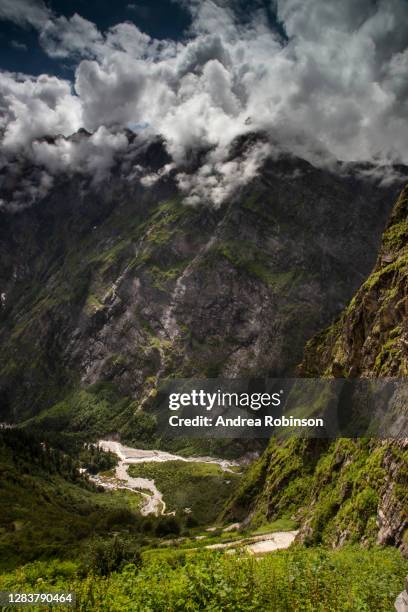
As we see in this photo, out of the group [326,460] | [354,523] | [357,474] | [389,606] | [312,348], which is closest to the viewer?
[389,606]

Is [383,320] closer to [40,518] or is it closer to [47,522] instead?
[47,522]

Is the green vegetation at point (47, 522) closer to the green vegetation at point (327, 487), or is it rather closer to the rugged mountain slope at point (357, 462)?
the green vegetation at point (327, 487)

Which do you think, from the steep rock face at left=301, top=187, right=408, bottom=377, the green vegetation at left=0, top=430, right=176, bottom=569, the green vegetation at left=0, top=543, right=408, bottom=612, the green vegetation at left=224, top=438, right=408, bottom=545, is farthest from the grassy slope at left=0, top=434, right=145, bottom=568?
the green vegetation at left=0, top=543, right=408, bottom=612

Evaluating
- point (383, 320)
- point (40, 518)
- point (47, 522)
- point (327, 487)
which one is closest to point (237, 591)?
point (327, 487)

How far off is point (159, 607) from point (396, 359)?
61.0 metres

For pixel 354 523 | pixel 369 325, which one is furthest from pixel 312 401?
pixel 354 523

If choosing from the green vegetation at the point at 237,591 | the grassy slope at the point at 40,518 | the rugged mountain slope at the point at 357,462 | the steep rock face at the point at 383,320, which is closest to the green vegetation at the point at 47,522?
the grassy slope at the point at 40,518

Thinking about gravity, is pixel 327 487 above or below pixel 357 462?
below

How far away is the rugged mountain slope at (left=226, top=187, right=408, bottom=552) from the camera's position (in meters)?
52.7

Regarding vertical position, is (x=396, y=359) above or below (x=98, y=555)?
above

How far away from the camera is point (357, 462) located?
67500 mm

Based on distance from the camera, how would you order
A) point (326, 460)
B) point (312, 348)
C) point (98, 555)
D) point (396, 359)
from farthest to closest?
point (312, 348)
point (326, 460)
point (396, 359)
point (98, 555)

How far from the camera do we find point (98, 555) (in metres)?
51.8

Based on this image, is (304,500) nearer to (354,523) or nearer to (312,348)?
(354,523)
